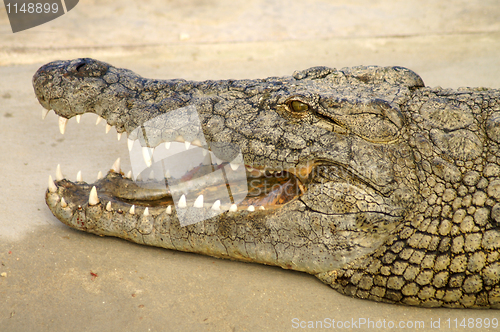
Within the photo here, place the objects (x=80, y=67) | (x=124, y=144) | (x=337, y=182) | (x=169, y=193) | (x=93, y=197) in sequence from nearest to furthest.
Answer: (x=337, y=182)
(x=93, y=197)
(x=80, y=67)
(x=169, y=193)
(x=124, y=144)

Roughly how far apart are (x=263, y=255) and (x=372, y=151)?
1.02 meters

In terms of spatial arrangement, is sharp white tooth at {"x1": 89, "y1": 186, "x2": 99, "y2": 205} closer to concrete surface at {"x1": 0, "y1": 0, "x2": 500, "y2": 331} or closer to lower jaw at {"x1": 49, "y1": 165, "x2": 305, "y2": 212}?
lower jaw at {"x1": 49, "y1": 165, "x2": 305, "y2": 212}

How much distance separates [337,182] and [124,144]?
2831 millimetres

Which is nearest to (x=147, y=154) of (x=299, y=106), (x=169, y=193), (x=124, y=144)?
(x=169, y=193)

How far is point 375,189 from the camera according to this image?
106 inches

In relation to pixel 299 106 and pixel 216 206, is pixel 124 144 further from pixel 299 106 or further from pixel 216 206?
pixel 299 106

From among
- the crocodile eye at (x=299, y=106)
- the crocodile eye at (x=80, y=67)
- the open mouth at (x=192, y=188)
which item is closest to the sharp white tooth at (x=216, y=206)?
the open mouth at (x=192, y=188)

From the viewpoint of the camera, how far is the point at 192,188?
331 cm

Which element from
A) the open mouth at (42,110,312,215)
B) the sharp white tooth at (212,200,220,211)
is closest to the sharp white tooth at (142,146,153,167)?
the open mouth at (42,110,312,215)

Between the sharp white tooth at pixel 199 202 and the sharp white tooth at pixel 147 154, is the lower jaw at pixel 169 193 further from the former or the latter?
the sharp white tooth at pixel 147 154

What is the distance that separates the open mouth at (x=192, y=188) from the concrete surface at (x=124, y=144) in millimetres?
350

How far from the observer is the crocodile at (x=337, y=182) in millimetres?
2639

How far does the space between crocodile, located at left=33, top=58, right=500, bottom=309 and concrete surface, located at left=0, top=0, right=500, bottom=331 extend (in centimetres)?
18

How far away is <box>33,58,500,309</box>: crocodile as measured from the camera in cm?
264
